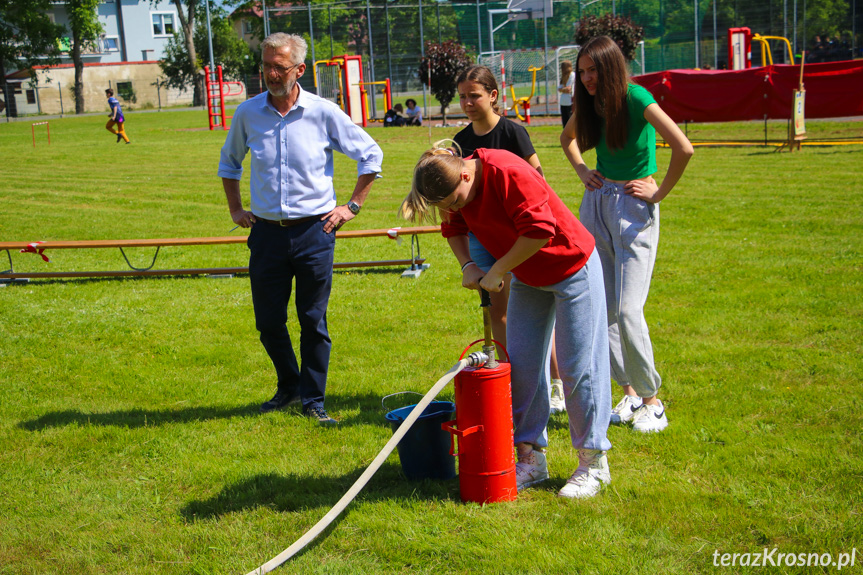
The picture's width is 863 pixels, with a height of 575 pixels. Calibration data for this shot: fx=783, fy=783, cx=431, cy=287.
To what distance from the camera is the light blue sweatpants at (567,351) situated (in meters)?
3.66

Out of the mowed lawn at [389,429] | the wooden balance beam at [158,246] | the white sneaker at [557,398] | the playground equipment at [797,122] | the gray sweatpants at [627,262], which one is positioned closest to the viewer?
the mowed lawn at [389,429]

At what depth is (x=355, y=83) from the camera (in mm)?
30797

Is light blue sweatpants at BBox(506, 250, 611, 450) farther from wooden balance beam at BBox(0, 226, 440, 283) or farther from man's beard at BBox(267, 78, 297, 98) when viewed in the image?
wooden balance beam at BBox(0, 226, 440, 283)

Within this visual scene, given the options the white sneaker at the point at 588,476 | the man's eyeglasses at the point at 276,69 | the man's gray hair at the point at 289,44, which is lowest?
the white sneaker at the point at 588,476

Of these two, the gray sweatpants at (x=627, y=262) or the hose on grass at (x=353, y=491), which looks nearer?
the hose on grass at (x=353, y=491)

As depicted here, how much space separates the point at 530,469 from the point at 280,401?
1950 millimetres

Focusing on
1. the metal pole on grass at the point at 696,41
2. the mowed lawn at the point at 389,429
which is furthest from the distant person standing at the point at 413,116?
the mowed lawn at the point at 389,429

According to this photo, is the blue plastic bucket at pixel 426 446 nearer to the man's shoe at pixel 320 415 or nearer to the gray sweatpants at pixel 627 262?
the man's shoe at pixel 320 415

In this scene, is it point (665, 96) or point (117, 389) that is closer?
point (117, 389)

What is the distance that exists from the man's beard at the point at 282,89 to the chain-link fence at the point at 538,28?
102 ft

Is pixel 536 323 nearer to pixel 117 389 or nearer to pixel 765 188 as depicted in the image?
pixel 117 389

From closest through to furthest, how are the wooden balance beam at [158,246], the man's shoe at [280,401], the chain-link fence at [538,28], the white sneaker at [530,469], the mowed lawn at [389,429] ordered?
the mowed lawn at [389,429]
the white sneaker at [530,469]
the man's shoe at [280,401]
the wooden balance beam at [158,246]
the chain-link fence at [538,28]

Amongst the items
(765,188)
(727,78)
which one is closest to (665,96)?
(727,78)

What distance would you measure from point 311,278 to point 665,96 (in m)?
17.0
